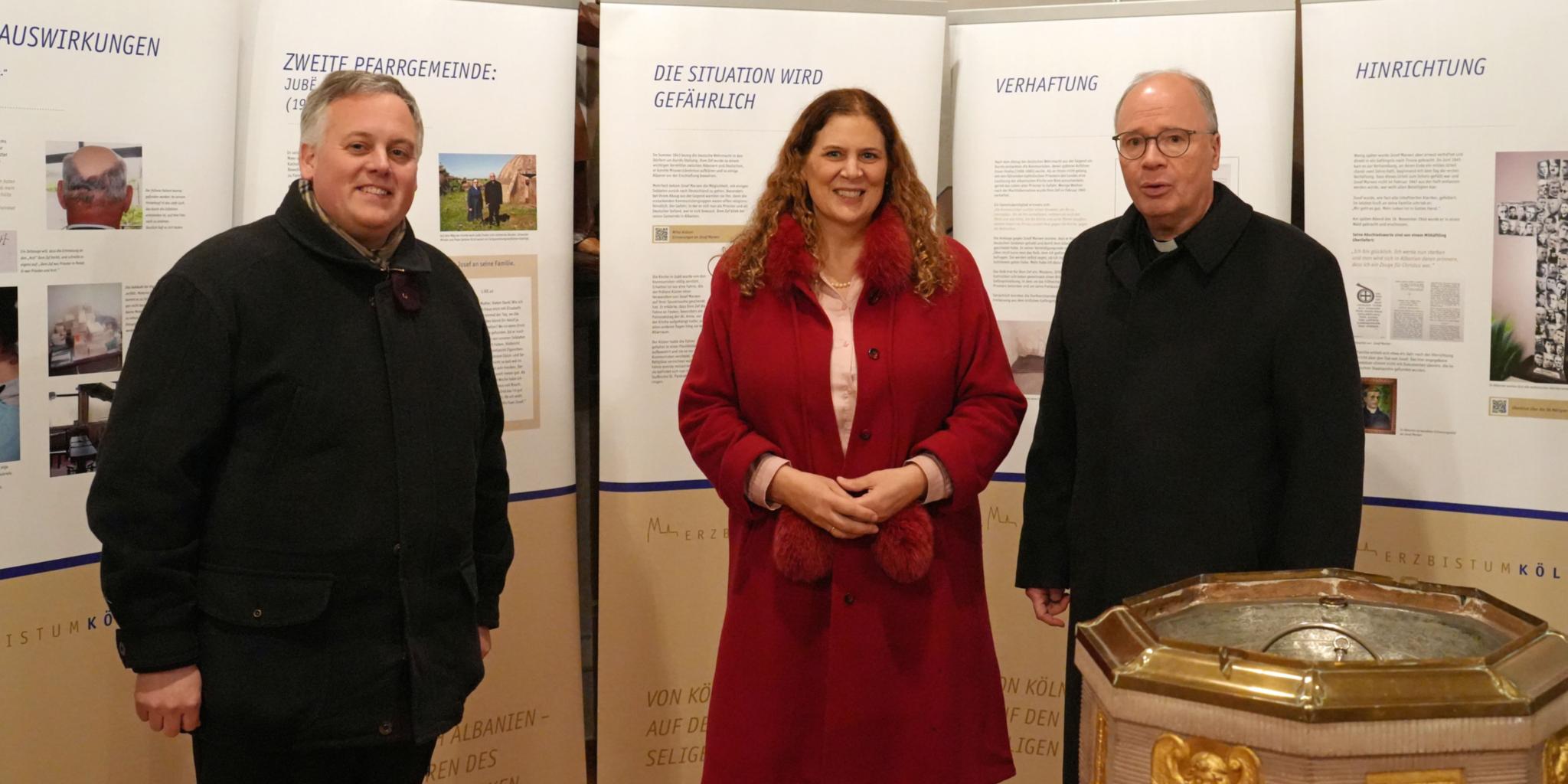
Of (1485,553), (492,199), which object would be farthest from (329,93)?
(1485,553)

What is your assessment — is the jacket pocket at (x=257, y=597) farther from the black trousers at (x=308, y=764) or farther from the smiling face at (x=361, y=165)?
the smiling face at (x=361, y=165)

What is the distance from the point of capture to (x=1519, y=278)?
2.96 meters

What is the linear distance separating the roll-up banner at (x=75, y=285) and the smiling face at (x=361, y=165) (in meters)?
0.77

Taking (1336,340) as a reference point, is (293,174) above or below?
above

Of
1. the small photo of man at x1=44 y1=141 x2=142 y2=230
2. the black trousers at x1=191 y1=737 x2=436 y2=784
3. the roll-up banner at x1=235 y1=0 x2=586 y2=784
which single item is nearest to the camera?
the black trousers at x1=191 y1=737 x2=436 y2=784

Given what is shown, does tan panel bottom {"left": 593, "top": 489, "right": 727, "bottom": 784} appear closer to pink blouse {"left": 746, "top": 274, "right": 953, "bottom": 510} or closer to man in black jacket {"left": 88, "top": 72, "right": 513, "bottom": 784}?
pink blouse {"left": 746, "top": 274, "right": 953, "bottom": 510}

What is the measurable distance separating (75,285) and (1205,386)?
2198 millimetres

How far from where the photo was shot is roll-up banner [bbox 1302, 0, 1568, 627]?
9.64ft

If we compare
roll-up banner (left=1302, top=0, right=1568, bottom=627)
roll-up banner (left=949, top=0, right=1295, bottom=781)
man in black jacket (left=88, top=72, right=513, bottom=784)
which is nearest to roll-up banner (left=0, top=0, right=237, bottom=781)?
man in black jacket (left=88, top=72, right=513, bottom=784)

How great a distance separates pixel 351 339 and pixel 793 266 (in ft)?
2.63

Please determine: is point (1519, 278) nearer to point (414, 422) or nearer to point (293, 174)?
point (414, 422)

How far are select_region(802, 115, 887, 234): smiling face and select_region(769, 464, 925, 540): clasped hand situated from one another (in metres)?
0.49

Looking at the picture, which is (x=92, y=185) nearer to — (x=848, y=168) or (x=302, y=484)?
(x=302, y=484)

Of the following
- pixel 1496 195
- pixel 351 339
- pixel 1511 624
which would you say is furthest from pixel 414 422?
pixel 1496 195
